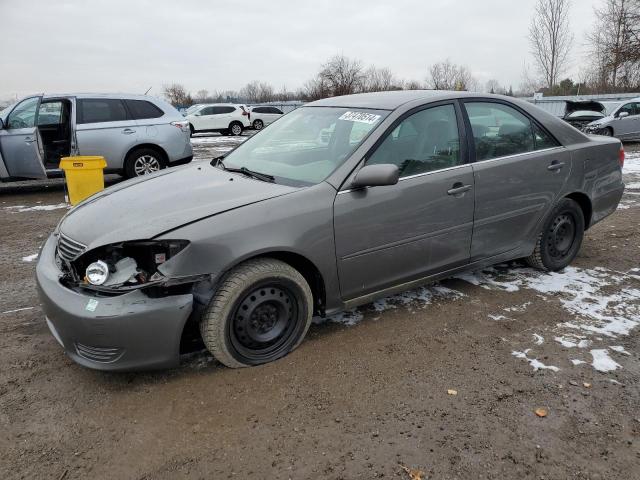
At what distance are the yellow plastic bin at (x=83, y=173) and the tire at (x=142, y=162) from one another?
6.24 feet

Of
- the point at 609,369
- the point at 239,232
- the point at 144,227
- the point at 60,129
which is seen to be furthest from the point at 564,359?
the point at 60,129

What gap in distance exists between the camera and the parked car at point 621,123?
15281 mm

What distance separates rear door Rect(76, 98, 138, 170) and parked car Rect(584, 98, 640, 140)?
13.7 m

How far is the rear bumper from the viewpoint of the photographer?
2486mm

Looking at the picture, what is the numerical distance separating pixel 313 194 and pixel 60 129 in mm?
7746

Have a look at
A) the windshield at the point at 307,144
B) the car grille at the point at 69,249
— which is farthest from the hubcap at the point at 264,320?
the car grille at the point at 69,249

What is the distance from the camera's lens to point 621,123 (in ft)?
50.3

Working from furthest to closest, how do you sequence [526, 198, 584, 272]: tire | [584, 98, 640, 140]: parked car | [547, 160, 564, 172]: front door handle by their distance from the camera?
[584, 98, 640, 140]: parked car → [526, 198, 584, 272]: tire → [547, 160, 564, 172]: front door handle

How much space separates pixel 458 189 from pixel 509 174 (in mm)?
579

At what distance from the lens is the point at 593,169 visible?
438cm

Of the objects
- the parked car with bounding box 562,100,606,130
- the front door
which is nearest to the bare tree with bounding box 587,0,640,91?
the parked car with bounding box 562,100,606,130

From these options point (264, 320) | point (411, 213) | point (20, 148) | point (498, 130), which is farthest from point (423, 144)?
point (20, 148)

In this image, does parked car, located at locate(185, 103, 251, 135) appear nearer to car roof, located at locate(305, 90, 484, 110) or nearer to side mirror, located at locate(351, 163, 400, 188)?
car roof, located at locate(305, 90, 484, 110)

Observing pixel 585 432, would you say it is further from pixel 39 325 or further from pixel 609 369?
pixel 39 325
